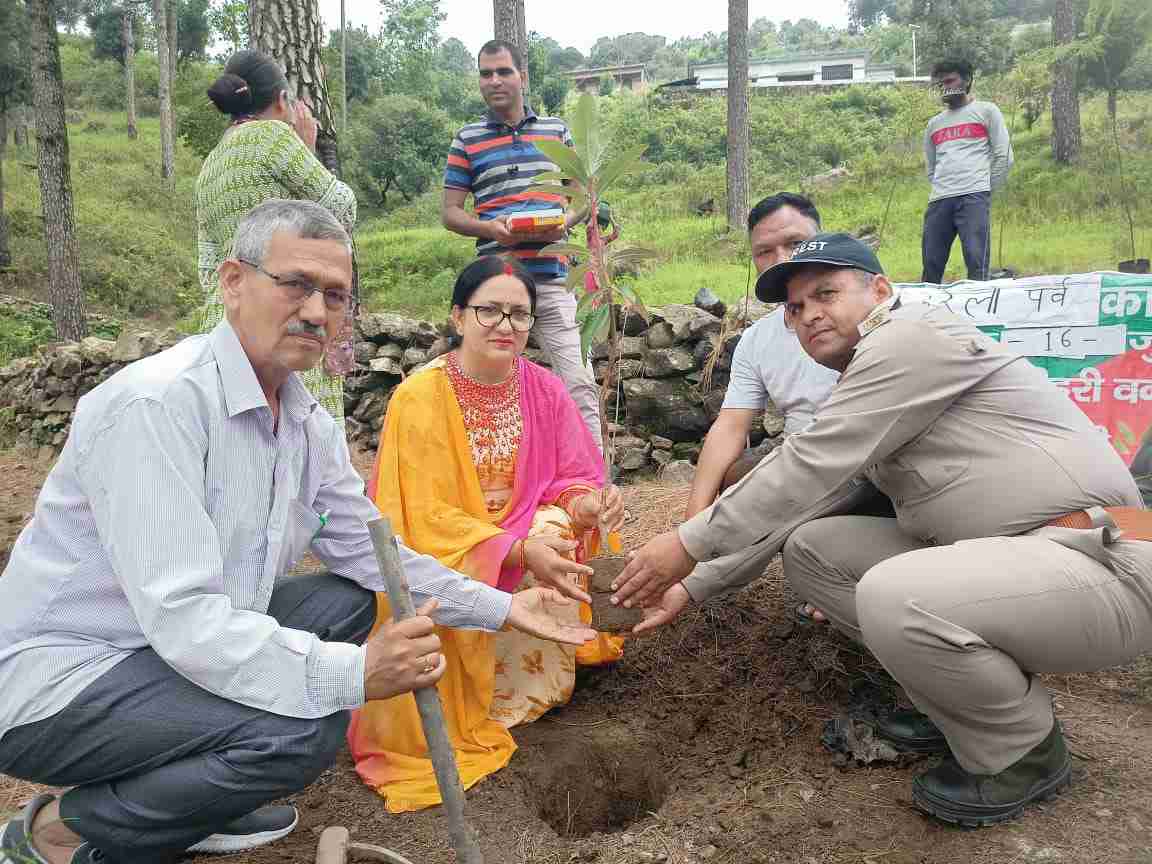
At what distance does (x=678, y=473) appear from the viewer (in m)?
5.32

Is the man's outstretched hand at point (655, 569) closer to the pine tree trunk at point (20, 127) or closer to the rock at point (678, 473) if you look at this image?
the rock at point (678, 473)

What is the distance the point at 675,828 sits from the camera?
7.61 ft

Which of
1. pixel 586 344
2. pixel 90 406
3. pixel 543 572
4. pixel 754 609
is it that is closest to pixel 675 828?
pixel 543 572

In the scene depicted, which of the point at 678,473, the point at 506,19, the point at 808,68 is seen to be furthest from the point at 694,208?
the point at 808,68

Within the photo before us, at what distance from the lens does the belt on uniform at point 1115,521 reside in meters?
1.97

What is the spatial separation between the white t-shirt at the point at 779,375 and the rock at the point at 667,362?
2.46 meters

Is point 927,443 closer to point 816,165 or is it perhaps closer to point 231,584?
point 231,584

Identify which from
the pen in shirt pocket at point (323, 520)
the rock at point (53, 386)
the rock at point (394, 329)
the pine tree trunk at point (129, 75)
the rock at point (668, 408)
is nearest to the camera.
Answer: the pen in shirt pocket at point (323, 520)

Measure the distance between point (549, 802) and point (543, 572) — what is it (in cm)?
69

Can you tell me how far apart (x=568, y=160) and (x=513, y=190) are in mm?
1446

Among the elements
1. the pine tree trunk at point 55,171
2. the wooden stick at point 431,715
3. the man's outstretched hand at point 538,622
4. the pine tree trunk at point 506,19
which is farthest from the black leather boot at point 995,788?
the pine tree trunk at point 55,171

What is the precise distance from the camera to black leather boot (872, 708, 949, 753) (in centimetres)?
243

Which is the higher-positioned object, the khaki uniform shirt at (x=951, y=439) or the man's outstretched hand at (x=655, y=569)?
the khaki uniform shirt at (x=951, y=439)

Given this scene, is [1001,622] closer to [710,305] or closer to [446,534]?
[446,534]
